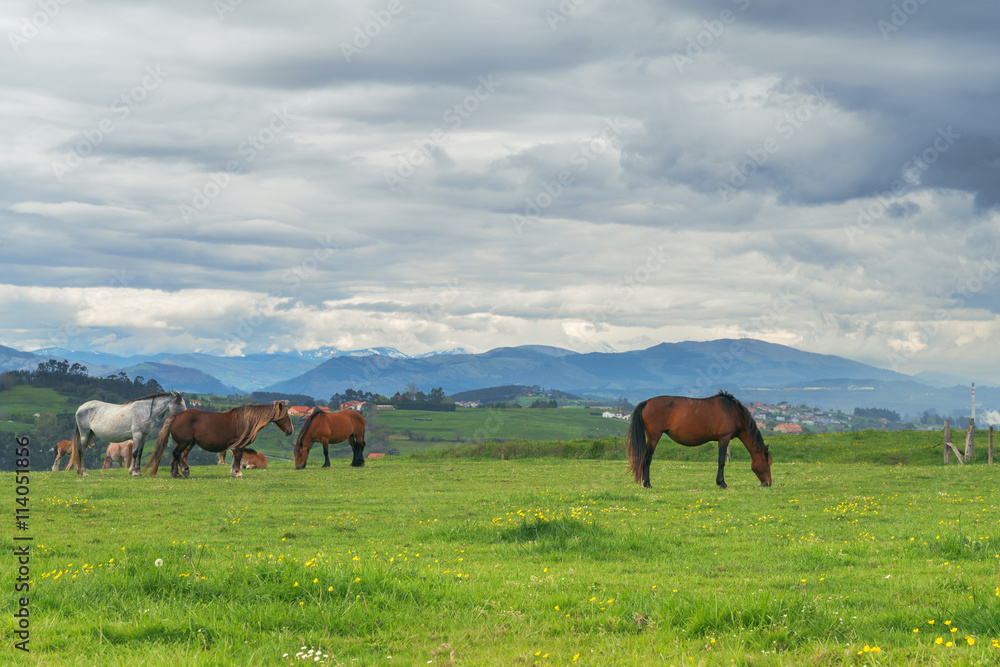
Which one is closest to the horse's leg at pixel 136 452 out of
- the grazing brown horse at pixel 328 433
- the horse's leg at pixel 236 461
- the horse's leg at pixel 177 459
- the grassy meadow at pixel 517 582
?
the horse's leg at pixel 177 459

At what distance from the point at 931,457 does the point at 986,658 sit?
137 ft

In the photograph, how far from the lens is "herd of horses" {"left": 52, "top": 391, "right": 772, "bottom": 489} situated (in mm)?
25172

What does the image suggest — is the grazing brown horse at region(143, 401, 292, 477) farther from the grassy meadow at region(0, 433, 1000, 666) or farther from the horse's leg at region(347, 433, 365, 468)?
the grassy meadow at region(0, 433, 1000, 666)

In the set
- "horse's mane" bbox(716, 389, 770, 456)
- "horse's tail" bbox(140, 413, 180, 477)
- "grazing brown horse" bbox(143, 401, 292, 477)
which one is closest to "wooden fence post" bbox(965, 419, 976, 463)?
"horse's mane" bbox(716, 389, 770, 456)

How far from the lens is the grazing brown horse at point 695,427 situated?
25.1m


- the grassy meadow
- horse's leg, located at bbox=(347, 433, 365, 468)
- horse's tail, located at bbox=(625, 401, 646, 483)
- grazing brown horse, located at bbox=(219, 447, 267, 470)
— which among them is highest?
horse's tail, located at bbox=(625, 401, 646, 483)

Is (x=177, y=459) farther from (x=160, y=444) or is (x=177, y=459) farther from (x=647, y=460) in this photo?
(x=647, y=460)

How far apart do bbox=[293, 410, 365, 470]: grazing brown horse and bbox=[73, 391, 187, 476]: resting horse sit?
6.77 meters

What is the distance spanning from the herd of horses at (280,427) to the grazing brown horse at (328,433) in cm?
5

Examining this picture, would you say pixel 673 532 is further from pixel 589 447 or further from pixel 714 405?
pixel 589 447

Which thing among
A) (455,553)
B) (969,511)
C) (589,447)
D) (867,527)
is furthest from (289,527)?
(589,447)

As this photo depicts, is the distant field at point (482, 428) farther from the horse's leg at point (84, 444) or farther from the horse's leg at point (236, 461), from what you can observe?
the horse's leg at point (236, 461)

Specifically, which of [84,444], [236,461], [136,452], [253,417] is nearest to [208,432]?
[236,461]

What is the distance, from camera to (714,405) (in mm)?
25281
